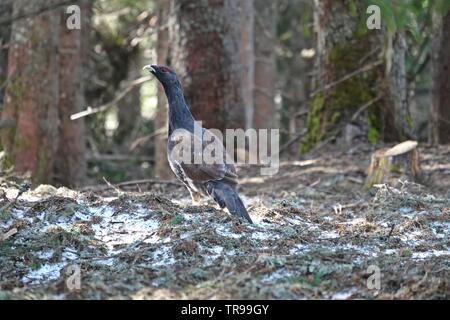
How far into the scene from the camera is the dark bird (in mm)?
8078

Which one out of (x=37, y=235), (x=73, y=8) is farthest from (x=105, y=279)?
(x=73, y=8)

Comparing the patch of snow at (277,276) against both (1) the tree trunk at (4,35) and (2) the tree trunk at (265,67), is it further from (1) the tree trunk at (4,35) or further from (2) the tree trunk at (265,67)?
(2) the tree trunk at (265,67)

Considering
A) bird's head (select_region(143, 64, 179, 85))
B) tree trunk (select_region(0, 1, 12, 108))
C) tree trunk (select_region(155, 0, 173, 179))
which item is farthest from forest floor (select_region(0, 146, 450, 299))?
tree trunk (select_region(0, 1, 12, 108))

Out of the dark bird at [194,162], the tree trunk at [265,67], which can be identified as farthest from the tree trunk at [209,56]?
the tree trunk at [265,67]

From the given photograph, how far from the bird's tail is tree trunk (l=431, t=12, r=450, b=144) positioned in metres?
5.99

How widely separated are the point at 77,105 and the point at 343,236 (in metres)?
9.10

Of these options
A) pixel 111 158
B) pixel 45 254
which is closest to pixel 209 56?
pixel 111 158

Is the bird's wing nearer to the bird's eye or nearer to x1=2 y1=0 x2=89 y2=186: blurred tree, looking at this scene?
the bird's eye

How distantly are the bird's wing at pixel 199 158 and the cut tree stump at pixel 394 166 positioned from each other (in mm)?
2385

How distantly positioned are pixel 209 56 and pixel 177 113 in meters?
3.61

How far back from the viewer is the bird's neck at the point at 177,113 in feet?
29.7

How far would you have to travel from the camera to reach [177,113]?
29.8ft
